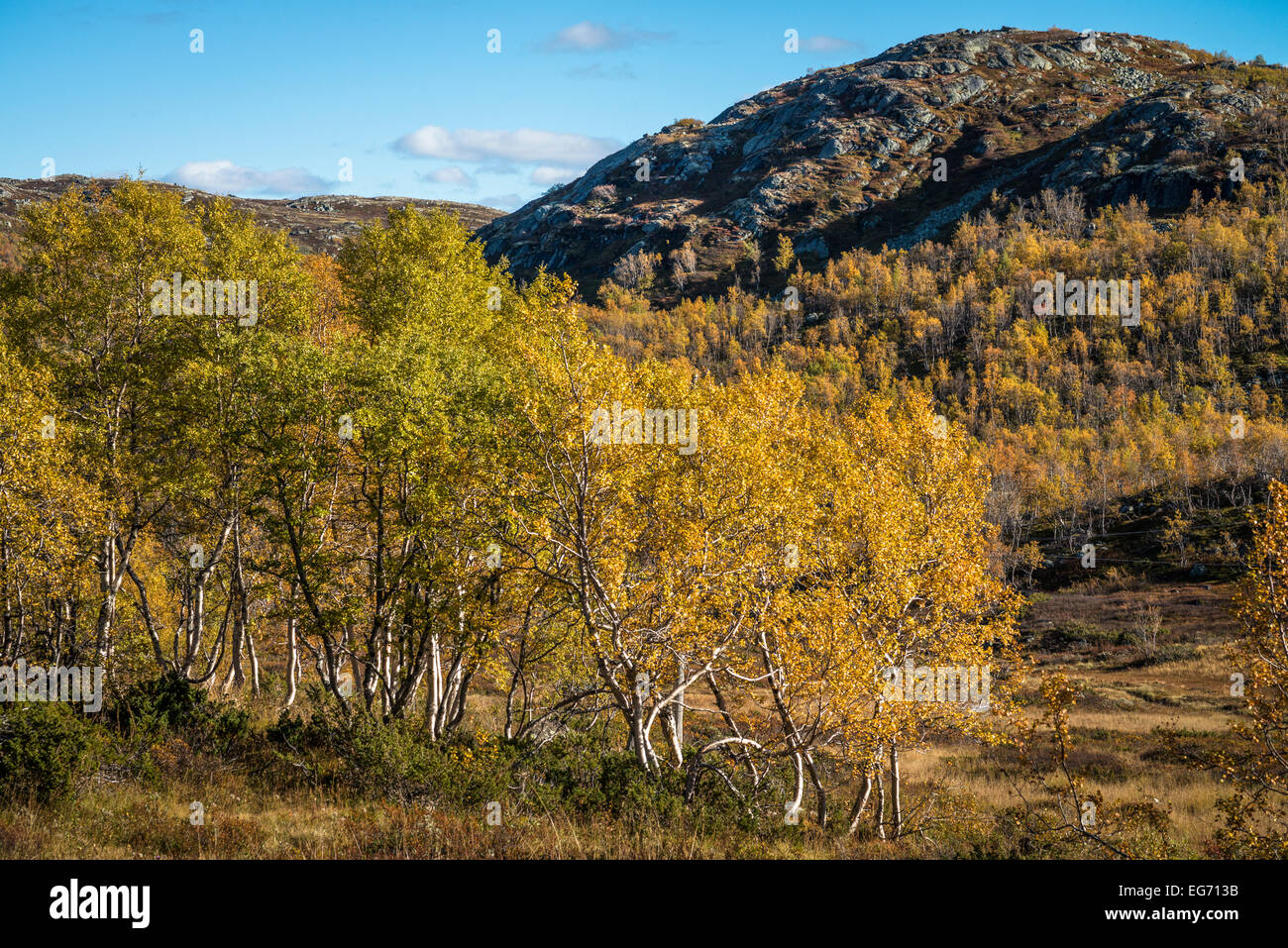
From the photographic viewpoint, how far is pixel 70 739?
12.8 meters

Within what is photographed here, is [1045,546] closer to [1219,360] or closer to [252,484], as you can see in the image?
[1219,360]

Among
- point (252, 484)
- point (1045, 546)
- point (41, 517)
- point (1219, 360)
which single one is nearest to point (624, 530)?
point (252, 484)

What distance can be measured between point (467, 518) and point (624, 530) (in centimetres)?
327

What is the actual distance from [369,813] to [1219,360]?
17579cm

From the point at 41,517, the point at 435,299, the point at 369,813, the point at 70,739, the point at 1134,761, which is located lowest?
the point at 1134,761

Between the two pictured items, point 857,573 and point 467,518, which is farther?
point 857,573

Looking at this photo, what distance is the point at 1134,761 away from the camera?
32.8 m

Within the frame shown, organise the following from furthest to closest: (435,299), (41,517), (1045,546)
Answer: (1045,546) < (435,299) < (41,517)

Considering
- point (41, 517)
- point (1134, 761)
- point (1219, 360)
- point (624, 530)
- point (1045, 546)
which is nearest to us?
point (624, 530)
